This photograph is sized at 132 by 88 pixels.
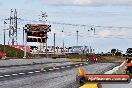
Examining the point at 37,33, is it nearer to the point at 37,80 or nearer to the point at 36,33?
the point at 36,33

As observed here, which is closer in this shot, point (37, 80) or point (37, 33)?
point (37, 80)

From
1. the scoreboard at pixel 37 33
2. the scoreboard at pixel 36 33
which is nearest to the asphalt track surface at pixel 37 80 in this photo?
the scoreboard at pixel 36 33

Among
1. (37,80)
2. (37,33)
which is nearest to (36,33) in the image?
(37,33)

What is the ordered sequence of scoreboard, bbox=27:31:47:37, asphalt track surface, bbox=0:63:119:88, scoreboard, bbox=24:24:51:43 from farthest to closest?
scoreboard, bbox=27:31:47:37
scoreboard, bbox=24:24:51:43
asphalt track surface, bbox=0:63:119:88

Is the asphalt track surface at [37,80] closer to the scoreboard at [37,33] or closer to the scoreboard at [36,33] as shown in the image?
the scoreboard at [36,33]

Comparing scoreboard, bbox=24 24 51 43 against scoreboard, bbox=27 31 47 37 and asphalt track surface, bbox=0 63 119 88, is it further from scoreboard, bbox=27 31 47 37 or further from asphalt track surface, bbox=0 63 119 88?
asphalt track surface, bbox=0 63 119 88

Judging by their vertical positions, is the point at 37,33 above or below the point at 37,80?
above

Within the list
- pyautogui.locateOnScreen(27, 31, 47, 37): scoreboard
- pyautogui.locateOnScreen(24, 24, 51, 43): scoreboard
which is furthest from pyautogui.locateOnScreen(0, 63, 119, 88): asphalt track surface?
pyautogui.locateOnScreen(27, 31, 47, 37): scoreboard

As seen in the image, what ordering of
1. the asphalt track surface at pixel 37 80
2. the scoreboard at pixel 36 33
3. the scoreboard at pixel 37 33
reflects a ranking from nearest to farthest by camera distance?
the asphalt track surface at pixel 37 80 → the scoreboard at pixel 36 33 → the scoreboard at pixel 37 33

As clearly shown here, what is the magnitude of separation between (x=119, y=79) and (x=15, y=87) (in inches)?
357

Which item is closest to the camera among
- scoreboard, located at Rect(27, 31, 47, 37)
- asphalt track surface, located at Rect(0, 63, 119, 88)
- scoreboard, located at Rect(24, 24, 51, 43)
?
asphalt track surface, located at Rect(0, 63, 119, 88)

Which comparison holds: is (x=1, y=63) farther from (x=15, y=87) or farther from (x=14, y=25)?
(x=14, y=25)

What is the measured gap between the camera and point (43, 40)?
9438cm

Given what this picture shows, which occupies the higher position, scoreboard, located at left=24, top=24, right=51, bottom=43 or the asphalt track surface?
scoreboard, located at left=24, top=24, right=51, bottom=43
